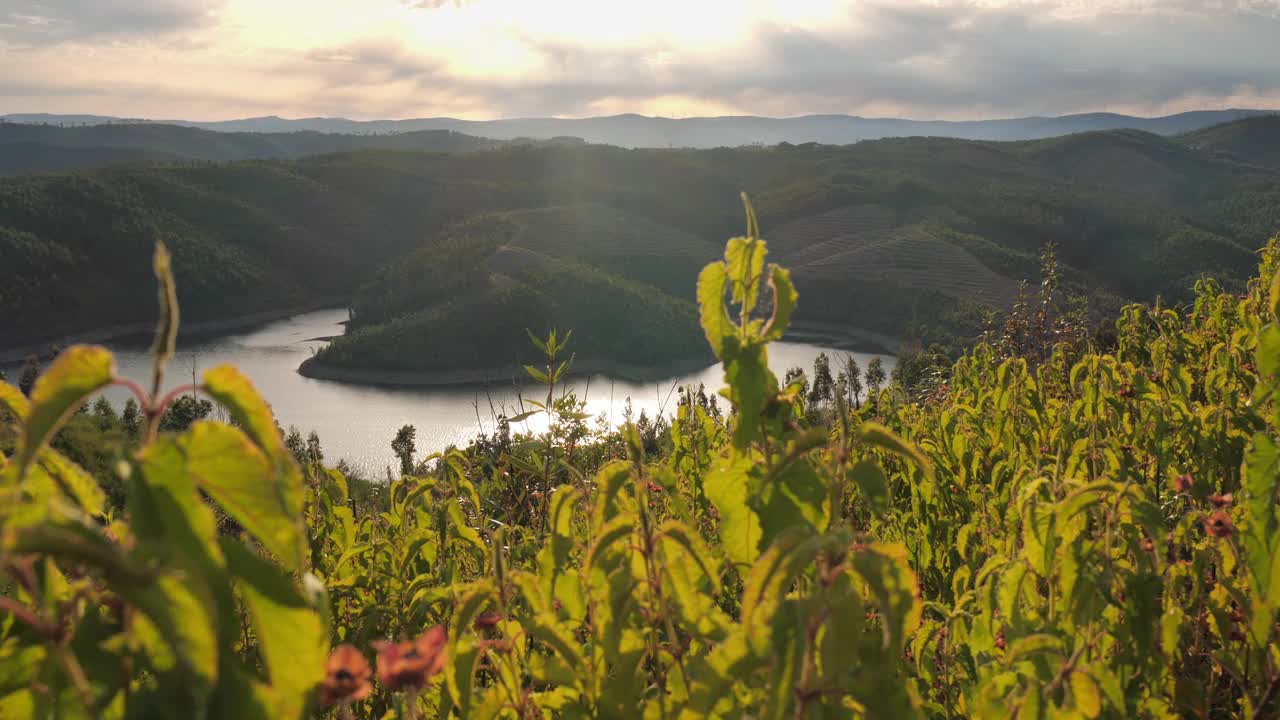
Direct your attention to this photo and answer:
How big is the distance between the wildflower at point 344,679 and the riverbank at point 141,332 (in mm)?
74634

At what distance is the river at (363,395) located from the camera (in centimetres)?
4225

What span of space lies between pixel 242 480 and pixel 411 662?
0.28 m

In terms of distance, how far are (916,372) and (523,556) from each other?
1453 cm

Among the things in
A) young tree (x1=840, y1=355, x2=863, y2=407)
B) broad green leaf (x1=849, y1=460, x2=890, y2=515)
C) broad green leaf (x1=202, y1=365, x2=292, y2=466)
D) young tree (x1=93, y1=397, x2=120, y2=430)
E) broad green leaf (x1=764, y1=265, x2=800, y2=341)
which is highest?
broad green leaf (x1=764, y1=265, x2=800, y2=341)

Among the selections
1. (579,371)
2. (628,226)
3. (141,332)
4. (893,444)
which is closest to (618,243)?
(628,226)

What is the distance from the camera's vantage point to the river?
4225 cm

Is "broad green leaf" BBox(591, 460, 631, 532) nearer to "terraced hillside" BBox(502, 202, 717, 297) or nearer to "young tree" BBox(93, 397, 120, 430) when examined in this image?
"young tree" BBox(93, 397, 120, 430)

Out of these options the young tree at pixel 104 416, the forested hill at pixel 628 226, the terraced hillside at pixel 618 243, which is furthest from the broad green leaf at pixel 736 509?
the terraced hillside at pixel 618 243

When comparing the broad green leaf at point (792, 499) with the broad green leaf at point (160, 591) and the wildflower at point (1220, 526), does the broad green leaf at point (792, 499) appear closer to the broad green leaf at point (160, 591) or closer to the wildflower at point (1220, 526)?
the broad green leaf at point (160, 591)

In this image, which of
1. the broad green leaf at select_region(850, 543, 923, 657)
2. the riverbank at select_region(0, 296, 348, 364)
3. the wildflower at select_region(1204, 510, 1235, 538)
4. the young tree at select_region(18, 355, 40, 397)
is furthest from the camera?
the riverbank at select_region(0, 296, 348, 364)

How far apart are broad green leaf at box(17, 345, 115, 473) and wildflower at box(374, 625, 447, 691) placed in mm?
384

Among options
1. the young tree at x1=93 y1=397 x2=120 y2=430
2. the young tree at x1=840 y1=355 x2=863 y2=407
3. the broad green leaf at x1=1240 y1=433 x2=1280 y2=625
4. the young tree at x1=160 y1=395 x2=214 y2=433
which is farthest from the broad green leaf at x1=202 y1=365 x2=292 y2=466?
the young tree at x1=93 y1=397 x2=120 y2=430

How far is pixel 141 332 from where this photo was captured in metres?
77.9

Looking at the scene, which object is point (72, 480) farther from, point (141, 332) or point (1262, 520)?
point (141, 332)
